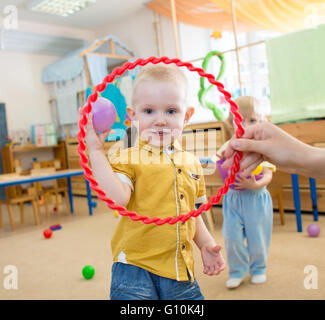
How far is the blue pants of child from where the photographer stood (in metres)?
1.61

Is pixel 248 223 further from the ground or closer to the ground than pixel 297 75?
closer to the ground

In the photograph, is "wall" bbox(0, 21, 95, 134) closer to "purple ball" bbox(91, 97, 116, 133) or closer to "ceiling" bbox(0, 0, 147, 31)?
"ceiling" bbox(0, 0, 147, 31)

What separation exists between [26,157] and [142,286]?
4.71 m

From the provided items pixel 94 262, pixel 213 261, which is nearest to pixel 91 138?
pixel 213 261

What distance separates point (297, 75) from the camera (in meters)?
2.67

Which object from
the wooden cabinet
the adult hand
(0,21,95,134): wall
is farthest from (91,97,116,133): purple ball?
(0,21,95,134): wall

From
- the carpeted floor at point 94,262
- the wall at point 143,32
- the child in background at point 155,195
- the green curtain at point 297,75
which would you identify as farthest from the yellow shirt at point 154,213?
the wall at point 143,32

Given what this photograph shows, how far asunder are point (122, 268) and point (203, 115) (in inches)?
131

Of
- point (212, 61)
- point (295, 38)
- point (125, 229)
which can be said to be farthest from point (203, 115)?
point (125, 229)

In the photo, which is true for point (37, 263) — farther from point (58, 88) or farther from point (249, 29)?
point (58, 88)

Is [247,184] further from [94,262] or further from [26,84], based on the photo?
[26,84]

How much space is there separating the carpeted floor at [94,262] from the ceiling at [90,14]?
276cm

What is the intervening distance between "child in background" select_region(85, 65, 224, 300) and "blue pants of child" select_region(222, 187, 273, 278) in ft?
2.48

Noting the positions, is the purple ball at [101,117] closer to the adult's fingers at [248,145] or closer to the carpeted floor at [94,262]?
the adult's fingers at [248,145]
